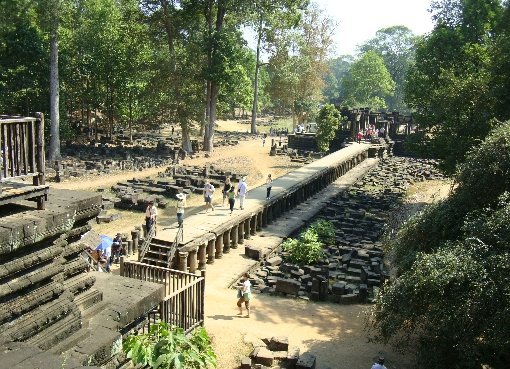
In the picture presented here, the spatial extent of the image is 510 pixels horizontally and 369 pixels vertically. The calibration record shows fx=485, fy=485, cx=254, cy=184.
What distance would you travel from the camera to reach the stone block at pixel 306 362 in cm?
1105

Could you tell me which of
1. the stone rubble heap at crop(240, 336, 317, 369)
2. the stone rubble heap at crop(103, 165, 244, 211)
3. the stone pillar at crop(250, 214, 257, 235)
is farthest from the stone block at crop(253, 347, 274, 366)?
the stone rubble heap at crop(103, 165, 244, 211)

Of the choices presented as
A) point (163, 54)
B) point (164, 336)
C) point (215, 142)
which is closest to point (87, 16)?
point (163, 54)

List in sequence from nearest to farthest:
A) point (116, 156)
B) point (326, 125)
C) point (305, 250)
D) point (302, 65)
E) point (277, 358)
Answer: point (277, 358), point (305, 250), point (116, 156), point (326, 125), point (302, 65)

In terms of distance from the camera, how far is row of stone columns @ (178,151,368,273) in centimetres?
1748

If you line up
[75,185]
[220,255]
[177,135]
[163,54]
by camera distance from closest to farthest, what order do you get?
[220,255], [75,185], [163,54], [177,135]

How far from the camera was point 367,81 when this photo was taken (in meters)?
75.5

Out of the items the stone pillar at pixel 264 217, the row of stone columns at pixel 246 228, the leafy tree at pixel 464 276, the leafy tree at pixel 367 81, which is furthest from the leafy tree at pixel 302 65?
the leafy tree at pixel 464 276

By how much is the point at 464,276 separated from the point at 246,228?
47.1 feet

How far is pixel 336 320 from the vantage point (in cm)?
1459

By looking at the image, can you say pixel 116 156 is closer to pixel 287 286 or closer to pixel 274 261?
pixel 274 261

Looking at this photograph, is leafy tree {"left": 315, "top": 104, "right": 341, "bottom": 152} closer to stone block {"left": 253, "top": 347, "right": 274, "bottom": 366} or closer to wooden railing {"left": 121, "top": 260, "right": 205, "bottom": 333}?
wooden railing {"left": 121, "top": 260, "right": 205, "bottom": 333}

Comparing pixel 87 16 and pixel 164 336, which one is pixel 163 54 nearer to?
pixel 87 16

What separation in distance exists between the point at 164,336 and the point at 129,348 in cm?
83

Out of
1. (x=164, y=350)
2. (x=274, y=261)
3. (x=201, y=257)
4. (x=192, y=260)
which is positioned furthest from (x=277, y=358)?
(x=274, y=261)
